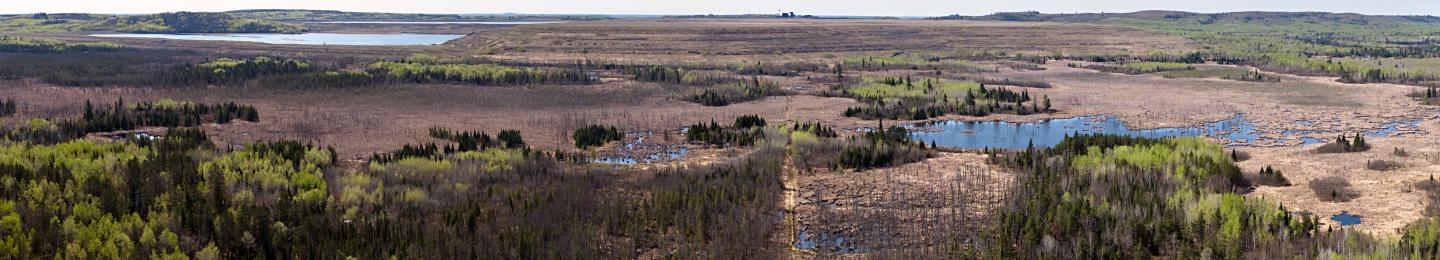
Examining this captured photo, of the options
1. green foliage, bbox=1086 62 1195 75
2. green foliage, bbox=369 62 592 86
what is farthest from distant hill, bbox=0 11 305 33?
green foliage, bbox=1086 62 1195 75

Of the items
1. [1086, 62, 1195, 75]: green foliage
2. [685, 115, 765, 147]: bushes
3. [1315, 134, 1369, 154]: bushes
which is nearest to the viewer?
[1315, 134, 1369, 154]: bushes

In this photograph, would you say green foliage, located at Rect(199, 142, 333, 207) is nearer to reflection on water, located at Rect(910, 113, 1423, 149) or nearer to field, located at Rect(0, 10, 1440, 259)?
field, located at Rect(0, 10, 1440, 259)

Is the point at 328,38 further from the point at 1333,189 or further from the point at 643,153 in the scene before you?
the point at 1333,189

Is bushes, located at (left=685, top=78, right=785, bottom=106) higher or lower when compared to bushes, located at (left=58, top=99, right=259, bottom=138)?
higher

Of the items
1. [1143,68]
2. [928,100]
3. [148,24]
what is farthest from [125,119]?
[148,24]

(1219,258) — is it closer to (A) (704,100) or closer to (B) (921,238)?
(B) (921,238)

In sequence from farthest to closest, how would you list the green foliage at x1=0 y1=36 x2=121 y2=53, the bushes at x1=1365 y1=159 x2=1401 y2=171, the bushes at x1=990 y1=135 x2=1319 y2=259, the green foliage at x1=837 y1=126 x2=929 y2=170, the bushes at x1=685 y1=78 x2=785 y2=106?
the green foliage at x1=0 y1=36 x2=121 y2=53
the bushes at x1=685 y1=78 x2=785 y2=106
the green foliage at x1=837 y1=126 x2=929 y2=170
the bushes at x1=1365 y1=159 x2=1401 y2=171
the bushes at x1=990 y1=135 x2=1319 y2=259
